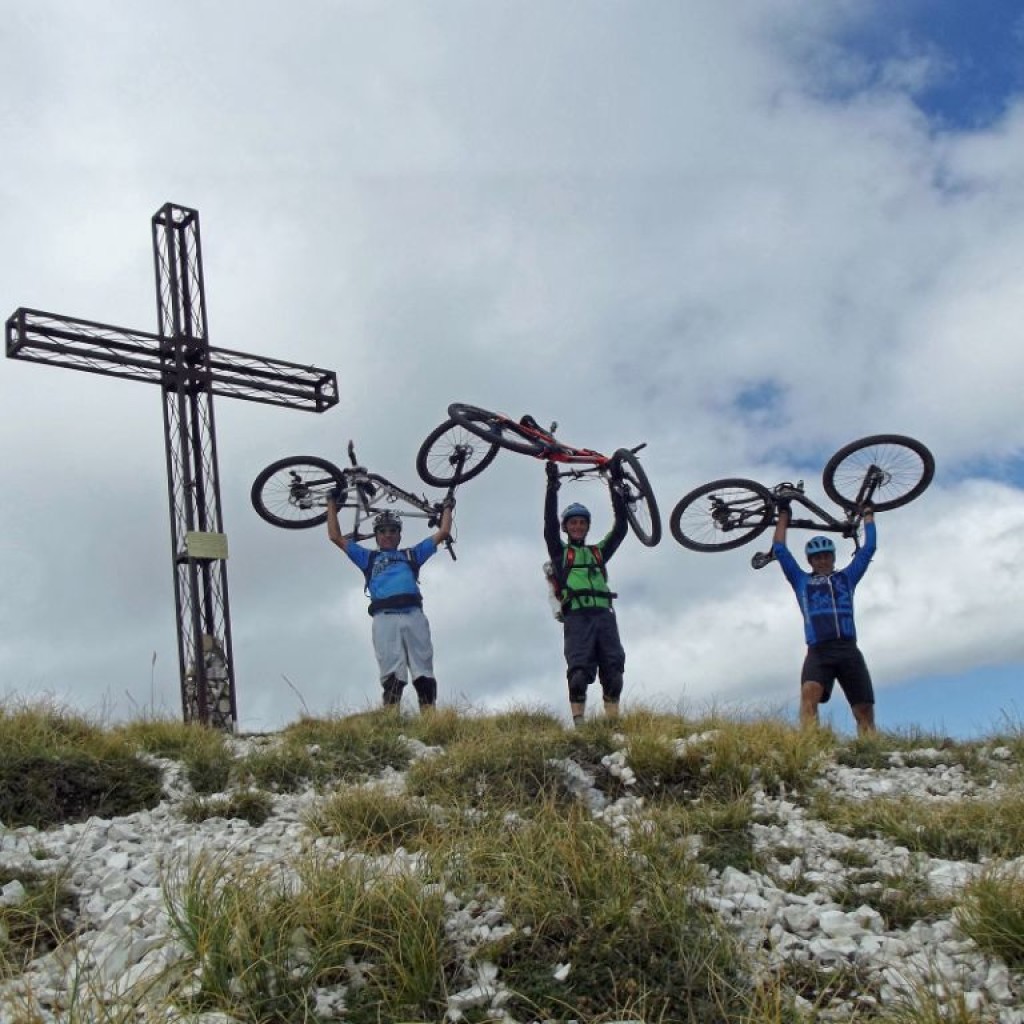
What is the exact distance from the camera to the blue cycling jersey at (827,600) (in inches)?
398

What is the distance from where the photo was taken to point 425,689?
10586 mm

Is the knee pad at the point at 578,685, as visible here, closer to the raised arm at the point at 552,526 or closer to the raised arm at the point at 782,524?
the raised arm at the point at 552,526

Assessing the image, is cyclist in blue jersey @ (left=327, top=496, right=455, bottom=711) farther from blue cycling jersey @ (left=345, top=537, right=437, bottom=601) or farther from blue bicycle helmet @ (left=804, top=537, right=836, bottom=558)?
blue bicycle helmet @ (left=804, top=537, right=836, bottom=558)

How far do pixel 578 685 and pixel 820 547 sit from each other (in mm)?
2749

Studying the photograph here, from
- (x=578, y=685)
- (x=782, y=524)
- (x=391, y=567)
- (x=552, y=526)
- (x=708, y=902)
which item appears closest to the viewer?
(x=708, y=902)

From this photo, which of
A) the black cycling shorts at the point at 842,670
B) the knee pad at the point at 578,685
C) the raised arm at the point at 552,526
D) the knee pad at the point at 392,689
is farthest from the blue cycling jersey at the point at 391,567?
the black cycling shorts at the point at 842,670

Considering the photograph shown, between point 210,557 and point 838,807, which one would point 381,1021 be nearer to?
point 838,807

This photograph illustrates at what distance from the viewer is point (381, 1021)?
4230 mm

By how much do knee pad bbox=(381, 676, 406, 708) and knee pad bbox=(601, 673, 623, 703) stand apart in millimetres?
2009

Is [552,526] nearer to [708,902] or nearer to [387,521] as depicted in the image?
[387,521]

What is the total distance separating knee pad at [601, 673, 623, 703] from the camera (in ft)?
32.7

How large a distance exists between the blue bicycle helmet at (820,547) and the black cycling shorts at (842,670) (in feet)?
3.01

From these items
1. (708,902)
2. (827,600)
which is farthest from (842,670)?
(708,902)

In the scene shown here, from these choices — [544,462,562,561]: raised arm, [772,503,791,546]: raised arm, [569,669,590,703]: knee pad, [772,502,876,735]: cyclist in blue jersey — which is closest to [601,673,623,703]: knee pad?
[569,669,590,703]: knee pad
